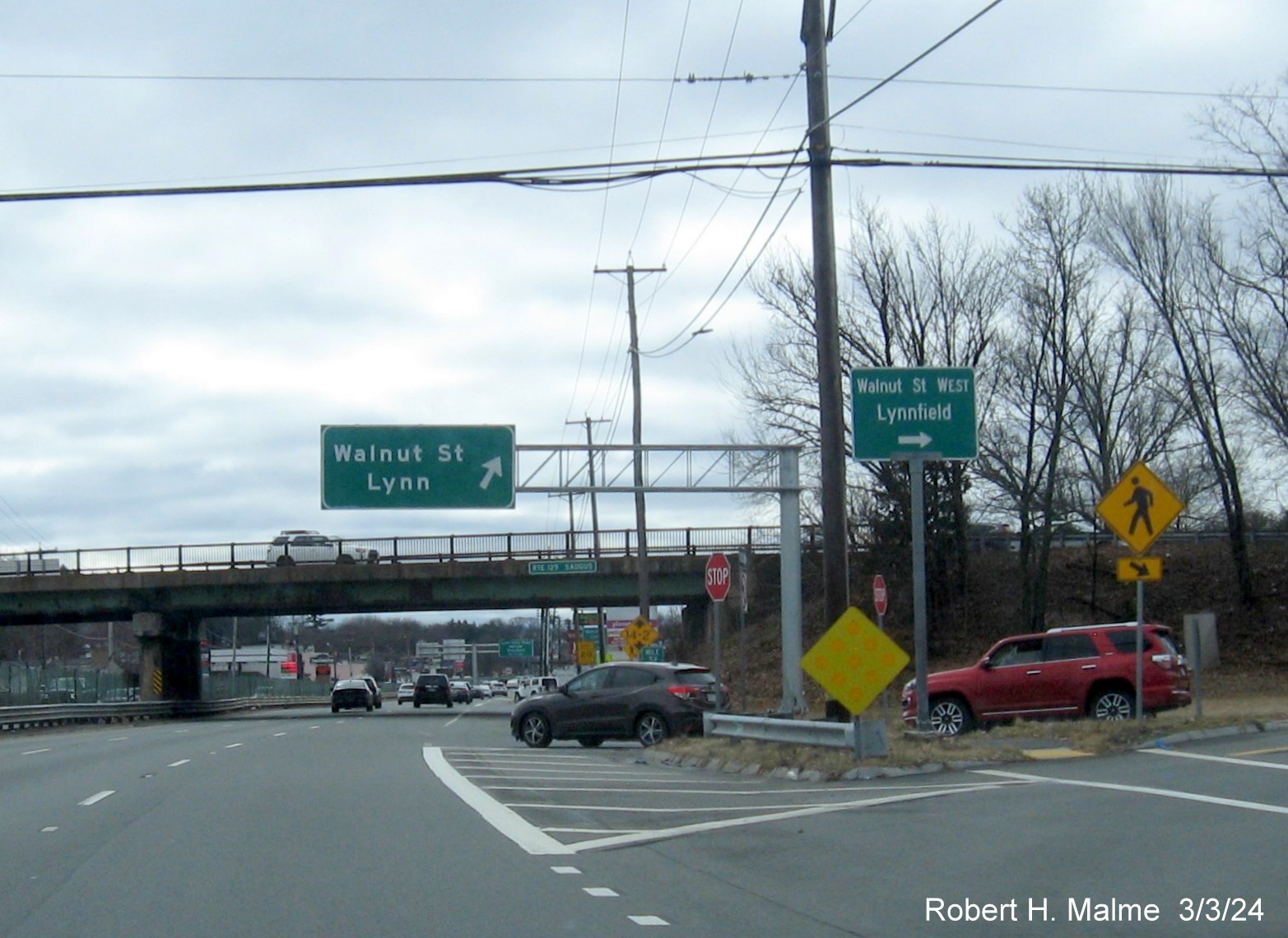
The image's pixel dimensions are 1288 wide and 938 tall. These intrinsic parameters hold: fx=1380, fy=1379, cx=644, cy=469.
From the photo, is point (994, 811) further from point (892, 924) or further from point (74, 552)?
point (74, 552)

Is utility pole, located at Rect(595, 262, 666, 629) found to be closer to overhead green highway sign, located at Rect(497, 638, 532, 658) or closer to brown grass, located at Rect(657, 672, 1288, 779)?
brown grass, located at Rect(657, 672, 1288, 779)

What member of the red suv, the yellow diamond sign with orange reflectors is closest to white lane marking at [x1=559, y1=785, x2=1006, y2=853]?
the yellow diamond sign with orange reflectors

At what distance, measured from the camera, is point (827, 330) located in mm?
18281

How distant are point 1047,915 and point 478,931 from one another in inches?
130

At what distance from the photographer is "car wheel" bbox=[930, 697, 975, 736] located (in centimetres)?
2134

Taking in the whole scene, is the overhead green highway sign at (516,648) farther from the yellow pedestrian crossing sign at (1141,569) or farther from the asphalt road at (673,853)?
the yellow pedestrian crossing sign at (1141,569)

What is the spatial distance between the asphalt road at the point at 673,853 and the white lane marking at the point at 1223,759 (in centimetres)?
9

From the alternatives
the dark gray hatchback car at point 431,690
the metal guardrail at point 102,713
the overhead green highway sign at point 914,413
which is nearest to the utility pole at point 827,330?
the overhead green highway sign at point 914,413

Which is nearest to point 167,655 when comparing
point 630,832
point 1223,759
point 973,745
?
point 973,745

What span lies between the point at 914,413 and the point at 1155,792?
7000mm

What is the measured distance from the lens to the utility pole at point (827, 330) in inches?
714

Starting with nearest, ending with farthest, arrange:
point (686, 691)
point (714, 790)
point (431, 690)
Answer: point (714, 790)
point (686, 691)
point (431, 690)

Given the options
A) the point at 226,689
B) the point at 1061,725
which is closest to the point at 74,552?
the point at 226,689

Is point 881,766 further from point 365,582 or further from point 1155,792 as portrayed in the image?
point 365,582
